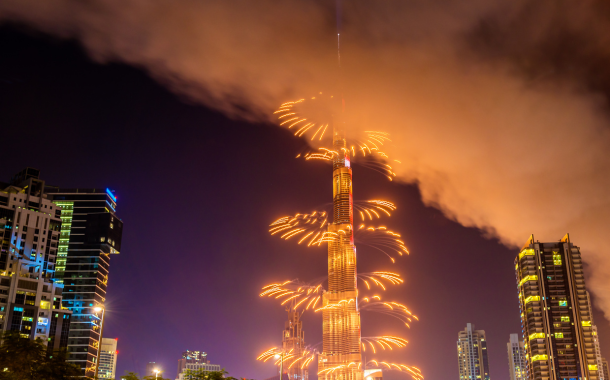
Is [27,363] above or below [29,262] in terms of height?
below

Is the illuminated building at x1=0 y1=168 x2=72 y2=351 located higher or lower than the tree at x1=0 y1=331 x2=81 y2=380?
higher

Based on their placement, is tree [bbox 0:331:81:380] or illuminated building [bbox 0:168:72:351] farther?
illuminated building [bbox 0:168:72:351]

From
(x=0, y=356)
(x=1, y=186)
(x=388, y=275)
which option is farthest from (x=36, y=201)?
(x=0, y=356)

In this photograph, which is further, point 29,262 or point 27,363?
point 29,262

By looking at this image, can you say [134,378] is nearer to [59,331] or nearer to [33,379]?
[33,379]
